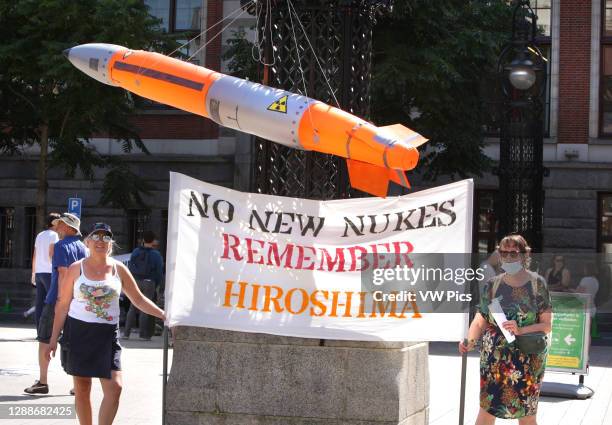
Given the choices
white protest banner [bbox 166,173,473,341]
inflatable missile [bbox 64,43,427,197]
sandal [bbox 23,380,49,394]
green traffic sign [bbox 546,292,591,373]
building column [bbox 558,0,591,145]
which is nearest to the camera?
white protest banner [bbox 166,173,473,341]

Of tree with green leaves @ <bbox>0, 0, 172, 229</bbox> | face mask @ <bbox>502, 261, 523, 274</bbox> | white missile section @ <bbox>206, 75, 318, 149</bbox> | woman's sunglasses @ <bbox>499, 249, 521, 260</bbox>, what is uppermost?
tree with green leaves @ <bbox>0, 0, 172, 229</bbox>

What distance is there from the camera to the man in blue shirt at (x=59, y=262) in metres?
10.4

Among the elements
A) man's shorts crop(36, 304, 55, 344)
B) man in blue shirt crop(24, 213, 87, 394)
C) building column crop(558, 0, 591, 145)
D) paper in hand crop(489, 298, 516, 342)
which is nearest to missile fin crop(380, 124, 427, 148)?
paper in hand crop(489, 298, 516, 342)

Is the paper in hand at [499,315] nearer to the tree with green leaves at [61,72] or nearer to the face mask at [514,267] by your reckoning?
the face mask at [514,267]

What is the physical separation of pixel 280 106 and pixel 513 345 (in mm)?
2509

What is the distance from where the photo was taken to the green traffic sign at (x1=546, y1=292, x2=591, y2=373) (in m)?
12.7

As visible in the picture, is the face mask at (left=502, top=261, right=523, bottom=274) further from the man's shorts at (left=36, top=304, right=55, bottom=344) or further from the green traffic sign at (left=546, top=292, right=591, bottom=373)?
the green traffic sign at (left=546, top=292, right=591, bottom=373)

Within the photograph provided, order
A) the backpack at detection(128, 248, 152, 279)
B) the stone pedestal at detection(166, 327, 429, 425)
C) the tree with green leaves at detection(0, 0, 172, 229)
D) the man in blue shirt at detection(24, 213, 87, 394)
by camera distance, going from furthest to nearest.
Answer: the tree with green leaves at detection(0, 0, 172, 229)
the backpack at detection(128, 248, 152, 279)
the man in blue shirt at detection(24, 213, 87, 394)
the stone pedestal at detection(166, 327, 429, 425)

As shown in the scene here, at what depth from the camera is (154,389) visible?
11883 mm

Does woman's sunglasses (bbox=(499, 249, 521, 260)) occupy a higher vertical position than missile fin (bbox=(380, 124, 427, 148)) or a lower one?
lower

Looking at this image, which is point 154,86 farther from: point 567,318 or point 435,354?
point 435,354

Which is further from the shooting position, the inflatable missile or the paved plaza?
the paved plaza

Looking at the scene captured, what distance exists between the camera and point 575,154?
96.4ft

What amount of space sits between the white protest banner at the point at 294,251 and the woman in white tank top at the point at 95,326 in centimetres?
53
